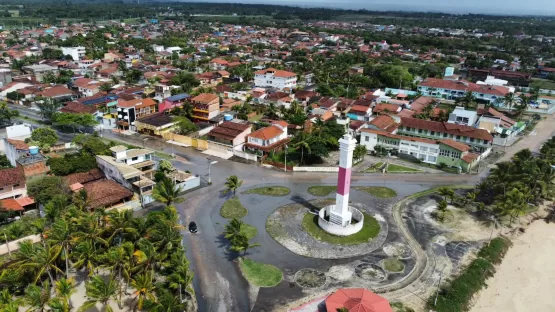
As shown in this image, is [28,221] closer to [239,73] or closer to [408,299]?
[408,299]

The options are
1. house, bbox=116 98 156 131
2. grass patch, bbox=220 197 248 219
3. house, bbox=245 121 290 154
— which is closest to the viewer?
grass patch, bbox=220 197 248 219

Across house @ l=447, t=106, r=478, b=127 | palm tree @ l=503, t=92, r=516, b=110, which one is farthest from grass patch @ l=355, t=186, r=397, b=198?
palm tree @ l=503, t=92, r=516, b=110

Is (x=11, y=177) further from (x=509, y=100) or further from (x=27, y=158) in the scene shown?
(x=509, y=100)

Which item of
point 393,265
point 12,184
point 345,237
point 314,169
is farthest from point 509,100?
point 12,184

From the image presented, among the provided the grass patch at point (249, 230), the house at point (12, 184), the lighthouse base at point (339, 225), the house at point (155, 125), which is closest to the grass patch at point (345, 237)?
the lighthouse base at point (339, 225)

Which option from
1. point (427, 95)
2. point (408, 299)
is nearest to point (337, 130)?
point (408, 299)

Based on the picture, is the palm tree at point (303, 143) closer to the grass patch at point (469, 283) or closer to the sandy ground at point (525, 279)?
Answer: the grass patch at point (469, 283)

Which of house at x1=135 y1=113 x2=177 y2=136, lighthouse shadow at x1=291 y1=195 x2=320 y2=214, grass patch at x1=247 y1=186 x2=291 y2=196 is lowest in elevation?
lighthouse shadow at x1=291 y1=195 x2=320 y2=214

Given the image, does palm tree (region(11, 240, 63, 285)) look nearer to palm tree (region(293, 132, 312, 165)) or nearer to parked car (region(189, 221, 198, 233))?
parked car (region(189, 221, 198, 233))
